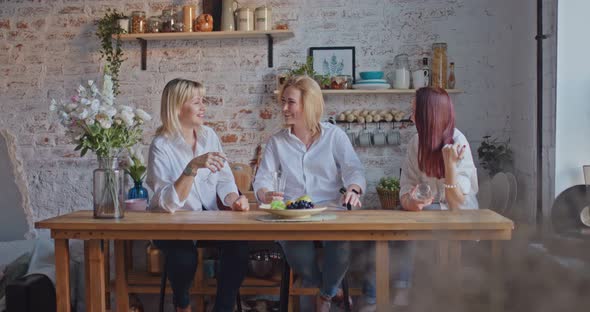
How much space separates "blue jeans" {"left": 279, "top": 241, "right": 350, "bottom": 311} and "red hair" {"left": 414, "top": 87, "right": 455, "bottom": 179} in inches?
17.8

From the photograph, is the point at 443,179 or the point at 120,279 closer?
the point at 443,179

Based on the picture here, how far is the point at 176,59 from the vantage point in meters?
4.40

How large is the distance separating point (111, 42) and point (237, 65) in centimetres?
89

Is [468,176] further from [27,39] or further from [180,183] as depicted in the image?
[27,39]

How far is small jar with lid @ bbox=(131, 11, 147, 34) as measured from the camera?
4.27 metres

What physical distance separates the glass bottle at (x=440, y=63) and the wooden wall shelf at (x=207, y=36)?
0.94m

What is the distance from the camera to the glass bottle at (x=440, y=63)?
13.4 feet

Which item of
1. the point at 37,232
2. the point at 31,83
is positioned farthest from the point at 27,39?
the point at 37,232

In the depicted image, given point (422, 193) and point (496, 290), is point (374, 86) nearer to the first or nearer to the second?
point (422, 193)

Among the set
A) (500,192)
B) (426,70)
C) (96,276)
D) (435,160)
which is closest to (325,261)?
(435,160)

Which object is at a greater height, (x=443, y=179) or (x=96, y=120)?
(x=96, y=120)

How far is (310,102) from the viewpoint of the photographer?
2932mm

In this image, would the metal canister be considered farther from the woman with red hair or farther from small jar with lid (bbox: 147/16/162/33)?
the woman with red hair

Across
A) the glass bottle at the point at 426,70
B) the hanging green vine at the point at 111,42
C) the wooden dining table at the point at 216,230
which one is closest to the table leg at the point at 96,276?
the wooden dining table at the point at 216,230
